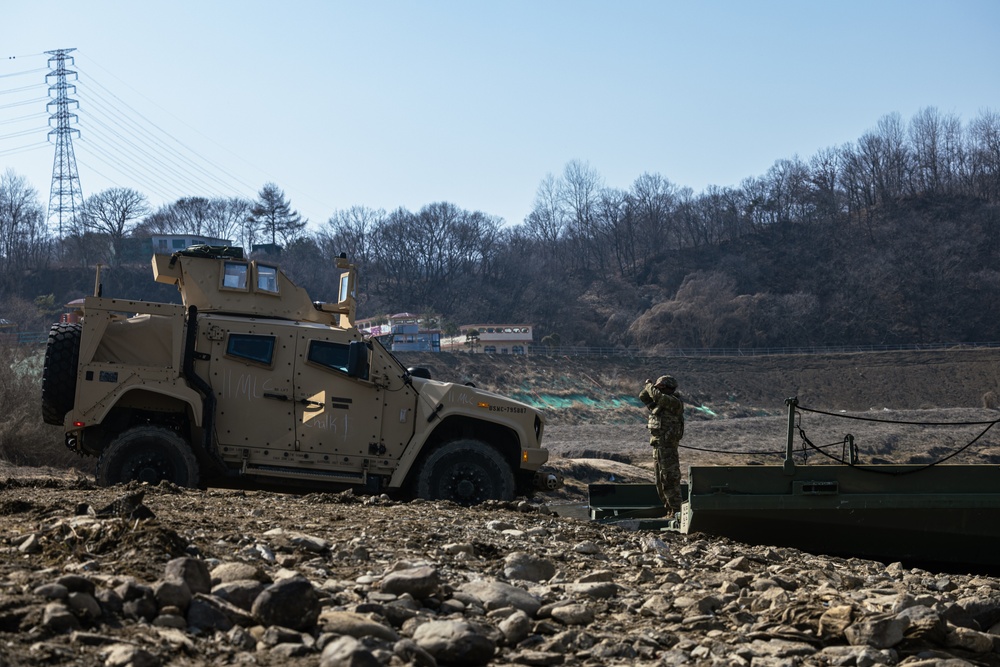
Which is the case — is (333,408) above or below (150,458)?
above

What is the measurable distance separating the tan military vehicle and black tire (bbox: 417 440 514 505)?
1cm

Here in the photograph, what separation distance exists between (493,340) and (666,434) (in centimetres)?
5502

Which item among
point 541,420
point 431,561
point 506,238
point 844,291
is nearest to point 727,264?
point 844,291

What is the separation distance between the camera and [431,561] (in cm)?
686

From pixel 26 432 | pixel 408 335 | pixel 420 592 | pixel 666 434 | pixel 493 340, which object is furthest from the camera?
pixel 493 340

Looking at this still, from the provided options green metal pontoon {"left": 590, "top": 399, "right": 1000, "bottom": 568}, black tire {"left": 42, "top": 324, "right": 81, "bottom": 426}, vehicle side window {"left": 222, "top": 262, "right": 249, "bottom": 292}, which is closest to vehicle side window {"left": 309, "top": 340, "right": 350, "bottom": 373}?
vehicle side window {"left": 222, "top": 262, "right": 249, "bottom": 292}

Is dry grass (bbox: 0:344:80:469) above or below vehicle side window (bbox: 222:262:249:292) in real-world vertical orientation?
below

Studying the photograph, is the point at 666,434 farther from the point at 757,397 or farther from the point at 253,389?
the point at 757,397

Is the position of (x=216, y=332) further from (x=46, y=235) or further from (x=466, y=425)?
(x=46, y=235)

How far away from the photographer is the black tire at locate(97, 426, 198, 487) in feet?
37.7

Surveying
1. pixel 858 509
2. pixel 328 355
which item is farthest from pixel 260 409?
pixel 858 509

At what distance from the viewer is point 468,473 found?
1212cm

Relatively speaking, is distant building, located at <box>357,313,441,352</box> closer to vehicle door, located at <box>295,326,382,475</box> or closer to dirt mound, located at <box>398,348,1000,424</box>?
dirt mound, located at <box>398,348,1000,424</box>

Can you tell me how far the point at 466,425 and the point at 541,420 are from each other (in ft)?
2.90
